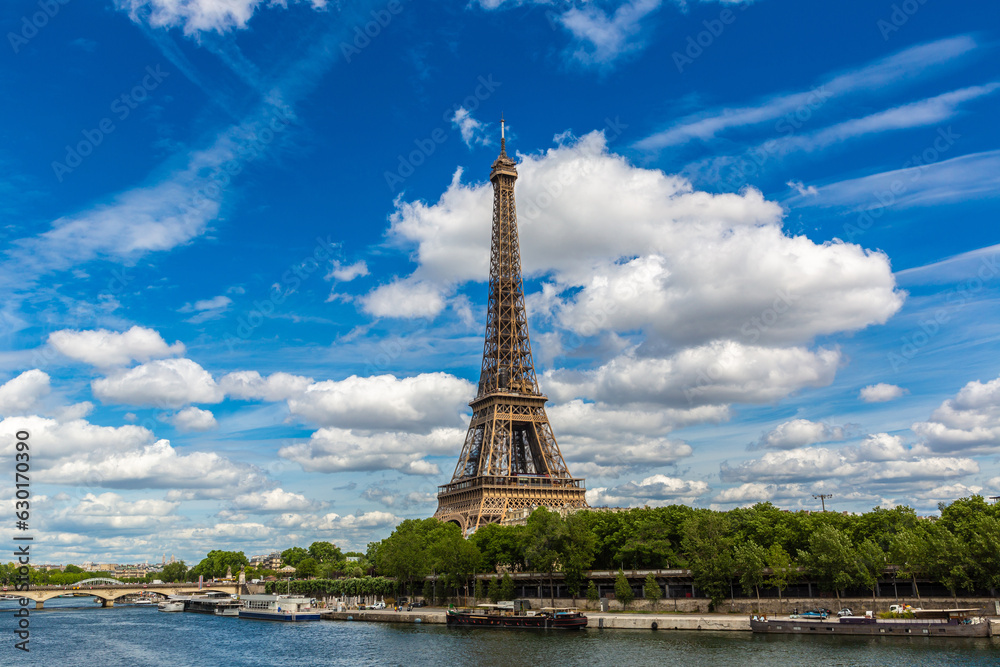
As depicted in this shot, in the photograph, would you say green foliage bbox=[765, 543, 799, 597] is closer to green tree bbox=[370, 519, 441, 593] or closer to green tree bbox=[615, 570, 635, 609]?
green tree bbox=[615, 570, 635, 609]

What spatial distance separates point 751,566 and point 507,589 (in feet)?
121

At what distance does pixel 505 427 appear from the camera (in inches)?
5522

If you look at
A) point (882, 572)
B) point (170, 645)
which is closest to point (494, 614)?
point (170, 645)

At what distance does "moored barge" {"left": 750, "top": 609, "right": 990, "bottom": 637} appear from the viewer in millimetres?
64375

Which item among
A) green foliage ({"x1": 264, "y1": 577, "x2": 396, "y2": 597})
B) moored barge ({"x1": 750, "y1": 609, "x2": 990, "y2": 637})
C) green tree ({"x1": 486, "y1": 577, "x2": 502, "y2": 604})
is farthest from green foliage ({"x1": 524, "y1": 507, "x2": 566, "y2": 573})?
green foliage ({"x1": 264, "y1": 577, "x2": 396, "y2": 597})

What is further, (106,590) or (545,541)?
(106,590)

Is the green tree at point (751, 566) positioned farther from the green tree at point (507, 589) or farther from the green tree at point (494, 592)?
the green tree at point (494, 592)

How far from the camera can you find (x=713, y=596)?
88125 mm

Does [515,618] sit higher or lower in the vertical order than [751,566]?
lower

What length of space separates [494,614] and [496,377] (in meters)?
58.3

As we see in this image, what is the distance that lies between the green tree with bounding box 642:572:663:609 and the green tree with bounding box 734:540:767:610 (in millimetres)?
10927

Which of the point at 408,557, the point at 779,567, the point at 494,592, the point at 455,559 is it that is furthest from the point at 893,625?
the point at 408,557

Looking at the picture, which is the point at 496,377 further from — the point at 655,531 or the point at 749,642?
the point at 749,642

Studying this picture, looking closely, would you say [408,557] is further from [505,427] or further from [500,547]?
[505,427]
